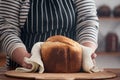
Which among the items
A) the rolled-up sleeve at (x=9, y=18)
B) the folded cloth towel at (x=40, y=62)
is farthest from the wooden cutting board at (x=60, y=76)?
the rolled-up sleeve at (x=9, y=18)

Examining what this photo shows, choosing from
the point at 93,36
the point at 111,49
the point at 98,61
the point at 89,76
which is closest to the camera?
the point at 89,76

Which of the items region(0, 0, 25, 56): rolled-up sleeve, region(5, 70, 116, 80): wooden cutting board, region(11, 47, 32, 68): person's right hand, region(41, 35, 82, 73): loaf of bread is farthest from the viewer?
region(0, 0, 25, 56): rolled-up sleeve

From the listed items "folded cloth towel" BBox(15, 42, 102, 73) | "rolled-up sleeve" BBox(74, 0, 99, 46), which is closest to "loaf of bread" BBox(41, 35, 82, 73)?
"folded cloth towel" BBox(15, 42, 102, 73)

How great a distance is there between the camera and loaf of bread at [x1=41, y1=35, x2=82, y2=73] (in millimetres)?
834

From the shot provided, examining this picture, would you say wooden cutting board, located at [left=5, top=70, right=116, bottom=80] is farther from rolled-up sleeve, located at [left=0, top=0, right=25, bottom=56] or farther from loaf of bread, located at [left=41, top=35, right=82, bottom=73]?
rolled-up sleeve, located at [left=0, top=0, right=25, bottom=56]

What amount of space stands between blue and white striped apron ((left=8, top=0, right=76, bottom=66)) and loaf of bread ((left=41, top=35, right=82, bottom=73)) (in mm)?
261

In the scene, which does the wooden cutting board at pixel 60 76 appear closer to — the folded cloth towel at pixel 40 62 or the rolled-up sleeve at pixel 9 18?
the folded cloth towel at pixel 40 62

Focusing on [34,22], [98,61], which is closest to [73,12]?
[34,22]

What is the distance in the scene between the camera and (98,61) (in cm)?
278

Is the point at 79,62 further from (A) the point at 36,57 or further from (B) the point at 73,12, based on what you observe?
(B) the point at 73,12

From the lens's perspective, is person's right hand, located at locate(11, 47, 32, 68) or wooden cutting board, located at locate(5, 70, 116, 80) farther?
person's right hand, located at locate(11, 47, 32, 68)

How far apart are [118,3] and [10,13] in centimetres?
175

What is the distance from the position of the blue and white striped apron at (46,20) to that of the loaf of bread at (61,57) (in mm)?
261

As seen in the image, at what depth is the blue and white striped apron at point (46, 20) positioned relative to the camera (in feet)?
3.66
